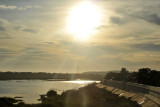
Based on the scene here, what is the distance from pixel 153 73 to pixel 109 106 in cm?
6418

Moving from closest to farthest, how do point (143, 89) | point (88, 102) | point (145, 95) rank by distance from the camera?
1. point (145, 95)
2. point (143, 89)
3. point (88, 102)

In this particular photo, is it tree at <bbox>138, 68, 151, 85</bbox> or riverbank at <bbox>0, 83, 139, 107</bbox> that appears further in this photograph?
tree at <bbox>138, 68, 151, 85</bbox>

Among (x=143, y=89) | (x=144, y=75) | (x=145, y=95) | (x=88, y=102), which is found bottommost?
(x=88, y=102)

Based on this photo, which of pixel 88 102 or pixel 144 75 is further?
pixel 144 75

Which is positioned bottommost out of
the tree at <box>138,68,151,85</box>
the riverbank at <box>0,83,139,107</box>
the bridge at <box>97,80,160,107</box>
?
the riverbank at <box>0,83,139,107</box>

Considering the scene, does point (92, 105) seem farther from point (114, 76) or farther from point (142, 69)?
point (114, 76)

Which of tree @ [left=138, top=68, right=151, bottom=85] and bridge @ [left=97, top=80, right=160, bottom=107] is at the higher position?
tree @ [left=138, top=68, right=151, bottom=85]

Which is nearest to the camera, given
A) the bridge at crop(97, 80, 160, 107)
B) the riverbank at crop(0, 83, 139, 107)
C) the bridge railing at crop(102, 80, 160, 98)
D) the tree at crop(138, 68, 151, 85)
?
the bridge at crop(97, 80, 160, 107)

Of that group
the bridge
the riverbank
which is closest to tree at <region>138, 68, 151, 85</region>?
the bridge

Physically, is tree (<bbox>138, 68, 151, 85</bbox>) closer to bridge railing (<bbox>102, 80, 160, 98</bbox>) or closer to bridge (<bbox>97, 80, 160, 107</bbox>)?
bridge railing (<bbox>102, 80, 160, 98</bbox>)

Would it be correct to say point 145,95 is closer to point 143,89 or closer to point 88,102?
point 143,89

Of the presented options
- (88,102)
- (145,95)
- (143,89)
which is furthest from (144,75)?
(145,95)

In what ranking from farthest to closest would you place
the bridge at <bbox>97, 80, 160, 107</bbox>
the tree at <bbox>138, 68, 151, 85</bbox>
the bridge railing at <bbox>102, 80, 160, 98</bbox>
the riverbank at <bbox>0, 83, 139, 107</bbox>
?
the tree at <bbox>138, 68, 151, 85</bbox>, the riverbank at <bbox>0, 83, 139, 107</bbox>, the bridge railing at <bbox>102, 80, 160, 98</bbox>, the bridge at <bbox>97, 80, 160, 107</bbox>

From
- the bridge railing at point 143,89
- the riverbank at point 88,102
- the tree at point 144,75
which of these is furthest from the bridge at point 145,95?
the tree at point 144,75
